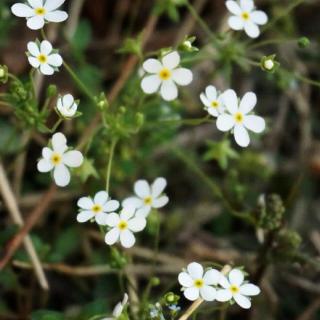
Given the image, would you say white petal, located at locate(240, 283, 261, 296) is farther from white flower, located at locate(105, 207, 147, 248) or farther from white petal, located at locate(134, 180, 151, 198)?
white petal, located at locate(134, 180, 151, 198)

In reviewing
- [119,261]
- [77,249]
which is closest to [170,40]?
[77,249]

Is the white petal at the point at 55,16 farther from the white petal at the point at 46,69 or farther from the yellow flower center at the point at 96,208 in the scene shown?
the yellow flower center at the point at 96,208

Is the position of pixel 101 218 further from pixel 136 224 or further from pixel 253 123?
pixel 253 123

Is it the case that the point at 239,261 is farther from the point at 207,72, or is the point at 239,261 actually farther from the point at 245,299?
the point at 207,72

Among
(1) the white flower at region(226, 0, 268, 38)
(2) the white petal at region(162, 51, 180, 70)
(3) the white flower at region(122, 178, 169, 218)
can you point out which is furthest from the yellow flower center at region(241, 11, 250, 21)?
(3) the white flower at region(122, 178, 169, 218)

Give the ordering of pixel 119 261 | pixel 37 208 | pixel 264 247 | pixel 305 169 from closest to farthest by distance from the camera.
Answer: pixel 119 261 → pixel 264 247 → pixel 37 208 → pixel 305 169

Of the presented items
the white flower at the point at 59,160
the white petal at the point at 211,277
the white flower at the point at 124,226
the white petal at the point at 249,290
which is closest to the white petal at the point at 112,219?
the white flower at the point at 124,226
